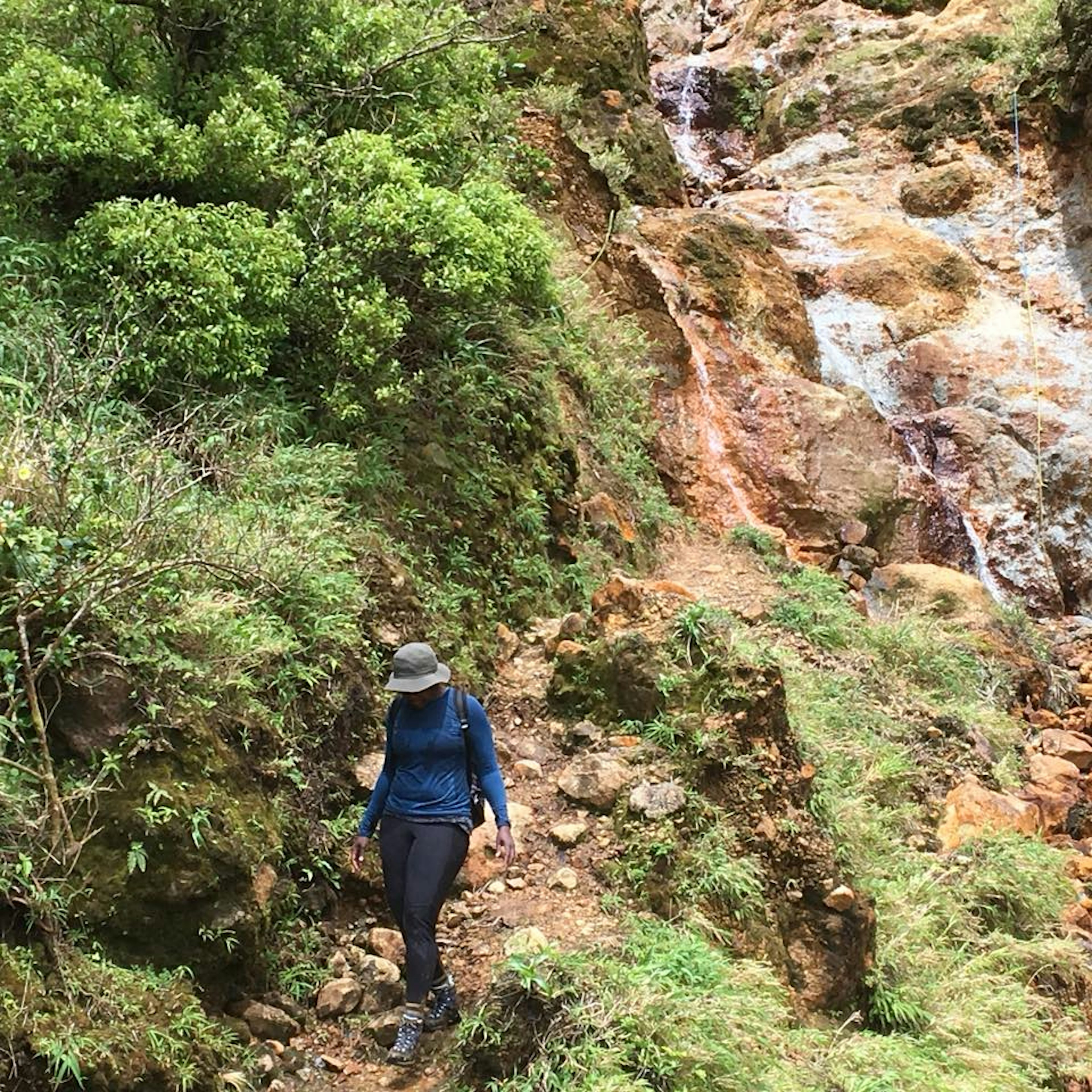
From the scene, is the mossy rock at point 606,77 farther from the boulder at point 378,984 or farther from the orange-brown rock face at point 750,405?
the boulder at point 378,984

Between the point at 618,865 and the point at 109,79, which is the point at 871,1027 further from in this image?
the point at 109,79

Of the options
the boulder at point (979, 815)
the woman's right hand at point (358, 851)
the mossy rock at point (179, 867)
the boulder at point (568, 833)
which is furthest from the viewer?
the boulder at point (979, 815)

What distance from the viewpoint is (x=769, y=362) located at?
1230 centimetres

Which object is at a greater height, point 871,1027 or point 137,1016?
point 137,1016

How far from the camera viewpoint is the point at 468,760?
4.11 metres

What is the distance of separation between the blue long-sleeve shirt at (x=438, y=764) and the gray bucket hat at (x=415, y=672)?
121 millimetres

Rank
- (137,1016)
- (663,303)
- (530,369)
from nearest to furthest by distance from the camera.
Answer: (137,1016) → (530,369) → (663,303)

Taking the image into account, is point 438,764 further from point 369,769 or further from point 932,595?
point 932,595

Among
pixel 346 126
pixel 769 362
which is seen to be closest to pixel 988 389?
pixel 769 362

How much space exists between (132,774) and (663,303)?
9085mm

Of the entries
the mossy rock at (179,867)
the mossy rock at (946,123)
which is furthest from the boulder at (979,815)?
the mossy rock at (946,123)

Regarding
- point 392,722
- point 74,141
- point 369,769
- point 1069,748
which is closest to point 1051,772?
point 1069,748

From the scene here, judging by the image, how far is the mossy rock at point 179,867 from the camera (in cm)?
348

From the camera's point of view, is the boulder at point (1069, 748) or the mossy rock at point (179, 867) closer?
the mossy rock at point (179, 867)
